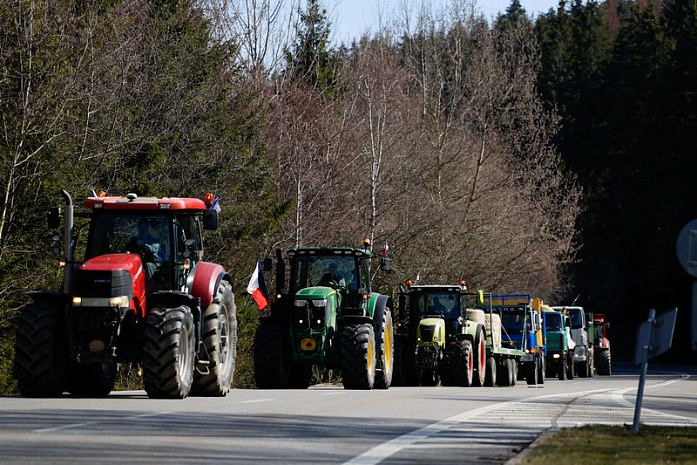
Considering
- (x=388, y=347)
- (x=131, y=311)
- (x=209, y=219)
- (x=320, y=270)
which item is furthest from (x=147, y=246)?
(x=388, y=347)

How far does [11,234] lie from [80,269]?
452 inches

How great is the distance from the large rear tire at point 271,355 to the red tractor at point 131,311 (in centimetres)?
473

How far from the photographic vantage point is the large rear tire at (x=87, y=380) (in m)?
20.8

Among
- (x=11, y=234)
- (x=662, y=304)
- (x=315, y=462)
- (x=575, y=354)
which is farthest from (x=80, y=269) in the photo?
(x=662, y=304)

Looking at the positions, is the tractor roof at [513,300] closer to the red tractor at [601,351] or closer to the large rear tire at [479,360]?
the large rear tire at [479,360]

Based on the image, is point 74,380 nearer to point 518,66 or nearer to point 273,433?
point 273,433

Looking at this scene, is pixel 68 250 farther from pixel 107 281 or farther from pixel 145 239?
pixel 107 281

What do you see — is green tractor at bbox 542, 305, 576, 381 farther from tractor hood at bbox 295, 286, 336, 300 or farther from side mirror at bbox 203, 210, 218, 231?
side mirror at bbox 203, 210, 218, 231

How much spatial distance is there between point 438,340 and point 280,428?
65.1 ft

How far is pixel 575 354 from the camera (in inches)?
2092

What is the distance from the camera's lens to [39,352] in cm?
1880

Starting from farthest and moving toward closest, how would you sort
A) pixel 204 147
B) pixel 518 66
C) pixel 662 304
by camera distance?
pixel 662 304
pixel 518 66
pixel 204 147

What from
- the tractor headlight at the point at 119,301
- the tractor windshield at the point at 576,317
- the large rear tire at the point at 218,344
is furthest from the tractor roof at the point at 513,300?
the tractor headlight at the point at 119,301

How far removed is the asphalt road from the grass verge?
0.35 m
